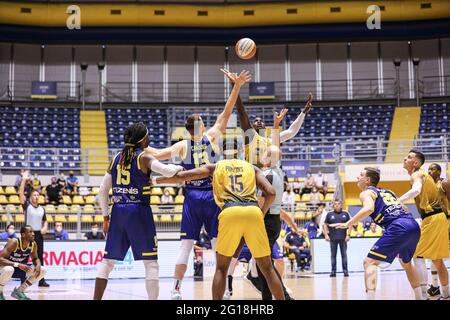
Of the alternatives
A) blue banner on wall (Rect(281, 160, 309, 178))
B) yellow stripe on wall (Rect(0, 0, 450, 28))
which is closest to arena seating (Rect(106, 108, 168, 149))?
yellow stripe on wall (Rect(0, 0, 450, 28))

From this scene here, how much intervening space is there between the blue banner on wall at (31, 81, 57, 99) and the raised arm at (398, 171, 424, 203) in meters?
25.3

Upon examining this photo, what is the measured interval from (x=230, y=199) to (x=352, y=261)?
11.6 meters

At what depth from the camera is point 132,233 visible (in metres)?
6.44

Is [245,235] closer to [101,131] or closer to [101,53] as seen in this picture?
[101,131]

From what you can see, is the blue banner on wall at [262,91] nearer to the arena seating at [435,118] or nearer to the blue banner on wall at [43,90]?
the arena seating at [435,118]

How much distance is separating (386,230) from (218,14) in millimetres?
26082

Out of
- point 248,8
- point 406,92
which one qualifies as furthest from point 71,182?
point 406,92

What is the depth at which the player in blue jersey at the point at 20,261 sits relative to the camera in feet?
32.7

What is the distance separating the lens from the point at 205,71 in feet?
109

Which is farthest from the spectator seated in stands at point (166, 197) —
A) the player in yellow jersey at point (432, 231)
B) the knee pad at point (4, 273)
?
the player in yellow jersey at point (432, 231)

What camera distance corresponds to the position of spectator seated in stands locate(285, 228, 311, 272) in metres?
17.3

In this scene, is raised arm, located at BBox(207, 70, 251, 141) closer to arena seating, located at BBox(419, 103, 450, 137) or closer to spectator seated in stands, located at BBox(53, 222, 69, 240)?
spectator seated in stands, located at BBox(53, 222, 69, 240)

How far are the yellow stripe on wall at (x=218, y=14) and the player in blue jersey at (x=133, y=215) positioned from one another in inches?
1041

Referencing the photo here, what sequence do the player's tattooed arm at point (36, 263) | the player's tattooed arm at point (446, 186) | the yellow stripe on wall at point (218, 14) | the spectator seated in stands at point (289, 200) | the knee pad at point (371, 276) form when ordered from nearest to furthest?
the knee pad at point (371, 276) → the player's tattooed arm at point (446, 186) → the player's tattooed arm at point (36, 263) → the spectator seated in stands at point (289, 200) → the yellow stripe on wall at point (218, 14)
